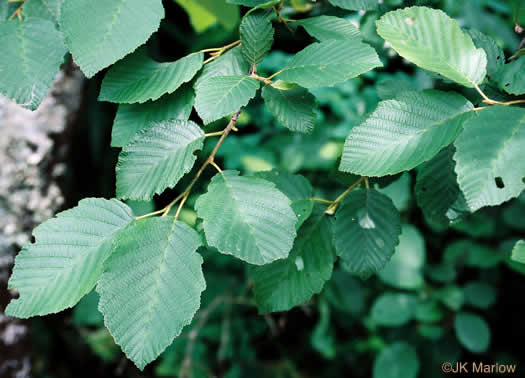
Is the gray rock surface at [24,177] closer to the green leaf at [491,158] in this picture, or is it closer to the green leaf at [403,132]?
the green leaf at [403,132]

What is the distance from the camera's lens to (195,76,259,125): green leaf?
53cm

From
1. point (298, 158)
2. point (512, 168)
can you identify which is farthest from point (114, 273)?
point (298, 158)

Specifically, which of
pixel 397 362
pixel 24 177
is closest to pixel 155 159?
pixel 24 177

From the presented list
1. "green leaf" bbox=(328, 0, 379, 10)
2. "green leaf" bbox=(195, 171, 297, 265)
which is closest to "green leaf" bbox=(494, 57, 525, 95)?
"green leaf" bbox=(328, 0, 379, 10)

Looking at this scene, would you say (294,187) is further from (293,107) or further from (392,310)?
(392,310)

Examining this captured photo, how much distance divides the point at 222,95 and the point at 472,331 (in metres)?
1.39

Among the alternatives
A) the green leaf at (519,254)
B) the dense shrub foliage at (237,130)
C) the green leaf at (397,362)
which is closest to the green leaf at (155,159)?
the dense shrub foliage at (237,130)

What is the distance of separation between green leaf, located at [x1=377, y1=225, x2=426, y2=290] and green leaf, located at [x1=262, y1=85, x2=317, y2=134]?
101 centimetres

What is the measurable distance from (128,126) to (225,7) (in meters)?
0.33

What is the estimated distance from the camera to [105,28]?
21.6 inches

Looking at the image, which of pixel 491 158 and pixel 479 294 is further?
pixel 479 294

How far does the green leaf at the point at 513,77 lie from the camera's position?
0.54 m

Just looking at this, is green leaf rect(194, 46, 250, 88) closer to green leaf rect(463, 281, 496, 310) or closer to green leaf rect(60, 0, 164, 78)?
green leaf rect(60, 0, 164, 78)

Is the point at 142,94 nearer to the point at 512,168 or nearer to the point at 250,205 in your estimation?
the point at 250,205
